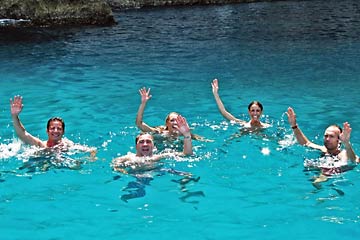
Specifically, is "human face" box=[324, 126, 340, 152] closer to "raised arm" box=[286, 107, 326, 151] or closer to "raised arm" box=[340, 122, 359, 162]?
"raised arm" box=[340, 122, 359, 162]

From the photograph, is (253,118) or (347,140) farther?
(253,118)

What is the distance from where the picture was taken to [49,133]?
948 centimetres

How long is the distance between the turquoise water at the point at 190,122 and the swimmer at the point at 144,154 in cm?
23

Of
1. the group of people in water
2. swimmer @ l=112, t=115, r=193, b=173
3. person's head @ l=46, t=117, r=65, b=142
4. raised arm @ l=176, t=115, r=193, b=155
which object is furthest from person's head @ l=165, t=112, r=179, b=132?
person's head @ l=46, t=117, r=65, b=142

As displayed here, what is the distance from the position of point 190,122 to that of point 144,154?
3685mm

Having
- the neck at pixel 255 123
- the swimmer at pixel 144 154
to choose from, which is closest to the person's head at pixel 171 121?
the swimmer at pixel 144 154

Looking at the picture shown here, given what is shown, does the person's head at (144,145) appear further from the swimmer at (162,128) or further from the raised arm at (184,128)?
the swimmer at (162,128)

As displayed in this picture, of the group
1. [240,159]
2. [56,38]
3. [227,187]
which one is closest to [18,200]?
[227,187]

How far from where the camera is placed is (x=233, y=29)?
98.2 feet

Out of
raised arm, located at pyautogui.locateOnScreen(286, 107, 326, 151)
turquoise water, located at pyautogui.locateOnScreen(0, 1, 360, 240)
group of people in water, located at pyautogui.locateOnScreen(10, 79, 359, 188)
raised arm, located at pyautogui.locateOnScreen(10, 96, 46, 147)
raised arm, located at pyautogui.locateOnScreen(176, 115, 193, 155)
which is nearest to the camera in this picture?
turquoise water, located at pyautogui.locateOnScreen(0, 1, 360, 240)

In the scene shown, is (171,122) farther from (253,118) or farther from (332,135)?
(332,135)

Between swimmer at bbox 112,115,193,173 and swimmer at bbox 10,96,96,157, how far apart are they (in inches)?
37.2

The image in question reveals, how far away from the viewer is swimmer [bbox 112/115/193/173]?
8.42 m

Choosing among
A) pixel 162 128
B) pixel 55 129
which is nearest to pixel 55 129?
pixel 55 129
